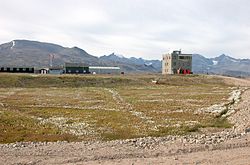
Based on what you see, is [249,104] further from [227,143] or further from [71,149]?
[71,149]

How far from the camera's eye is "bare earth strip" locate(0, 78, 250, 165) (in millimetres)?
31391

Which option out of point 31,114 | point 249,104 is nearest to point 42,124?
point 31,114

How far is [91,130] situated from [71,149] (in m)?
10.1

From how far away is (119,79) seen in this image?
142m

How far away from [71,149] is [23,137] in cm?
816

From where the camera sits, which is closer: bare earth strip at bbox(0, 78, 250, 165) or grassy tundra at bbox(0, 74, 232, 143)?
bare earth strip at bbox(0, 78, 250, 165)

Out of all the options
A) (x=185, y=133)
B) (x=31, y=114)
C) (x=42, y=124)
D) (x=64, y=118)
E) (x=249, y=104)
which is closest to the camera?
(x=185, y=133)

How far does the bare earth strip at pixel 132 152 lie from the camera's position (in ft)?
103

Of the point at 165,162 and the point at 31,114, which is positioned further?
the point at 31,114

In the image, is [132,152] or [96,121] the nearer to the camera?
[132,152]

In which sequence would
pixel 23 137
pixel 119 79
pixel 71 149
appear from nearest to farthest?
pixel 71 149, pixel 23 137, pixel 119 79

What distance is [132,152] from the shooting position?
33906mm

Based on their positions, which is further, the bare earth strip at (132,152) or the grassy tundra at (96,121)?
the grassy tundra at (96,121)

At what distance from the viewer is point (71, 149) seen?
35.1 m
